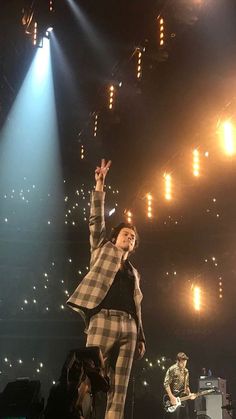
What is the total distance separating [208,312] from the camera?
13.2 m

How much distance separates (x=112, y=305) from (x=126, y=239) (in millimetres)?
472

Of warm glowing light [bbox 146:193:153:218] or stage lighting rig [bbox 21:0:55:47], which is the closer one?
stage lighting rig [bbox 21:0:55:47]

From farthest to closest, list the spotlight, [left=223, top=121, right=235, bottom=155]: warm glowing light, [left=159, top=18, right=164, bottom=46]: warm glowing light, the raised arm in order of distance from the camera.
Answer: the spotlight < [left=223, top=121, right=235, bottom=155]: warm glowing light < [left=159, top=18, right=164, bottom=46]: warm glowing light < the raised arm

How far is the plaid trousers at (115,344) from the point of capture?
2.64 metres

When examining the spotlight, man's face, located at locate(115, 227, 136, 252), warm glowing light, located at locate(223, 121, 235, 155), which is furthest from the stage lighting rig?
man's face, located at locate(115, 227, 136, 252)

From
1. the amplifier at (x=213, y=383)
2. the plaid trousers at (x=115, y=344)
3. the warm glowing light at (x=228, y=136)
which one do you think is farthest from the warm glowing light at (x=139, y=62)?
the amplifier at (x=213, y=383)

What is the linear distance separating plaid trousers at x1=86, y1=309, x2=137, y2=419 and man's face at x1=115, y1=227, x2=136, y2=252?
1.50ft

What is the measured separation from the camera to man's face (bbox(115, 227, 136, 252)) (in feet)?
9.86

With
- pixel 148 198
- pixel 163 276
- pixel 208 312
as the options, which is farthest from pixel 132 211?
pixel 208 312

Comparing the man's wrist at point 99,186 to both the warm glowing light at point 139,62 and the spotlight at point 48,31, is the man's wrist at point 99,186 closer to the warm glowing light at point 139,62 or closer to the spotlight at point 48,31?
the warm glowing light at point 139,62

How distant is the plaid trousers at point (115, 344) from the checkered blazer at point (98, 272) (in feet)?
0.36

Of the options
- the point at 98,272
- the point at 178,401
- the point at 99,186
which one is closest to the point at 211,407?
the point at 178,401

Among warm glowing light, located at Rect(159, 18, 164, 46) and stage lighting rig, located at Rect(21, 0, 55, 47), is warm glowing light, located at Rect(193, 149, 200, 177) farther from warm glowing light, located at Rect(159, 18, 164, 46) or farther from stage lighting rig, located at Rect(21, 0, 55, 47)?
stage lighting rig, located at Rect(21, 0, 55, 47)

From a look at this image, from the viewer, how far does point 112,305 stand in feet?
9.14
